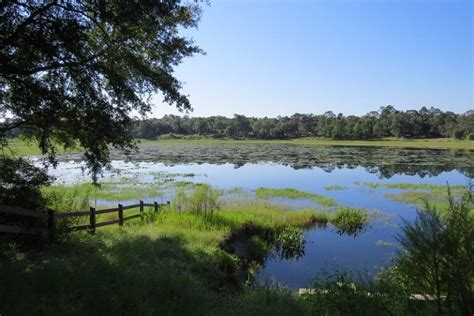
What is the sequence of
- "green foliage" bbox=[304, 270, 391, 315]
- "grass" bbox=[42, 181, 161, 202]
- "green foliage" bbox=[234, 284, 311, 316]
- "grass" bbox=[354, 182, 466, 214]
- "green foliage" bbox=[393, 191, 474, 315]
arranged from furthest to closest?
"grass" bbox=[42, 181, 161, 202], "grass" bbox=[354, 182, 466, 214], "green foliage" bbox=[234, 284, 311, 316], "green foliage" bbox=[304, 270, 391, 315], "green foliage" bbox=[393, 191, 474, 315]

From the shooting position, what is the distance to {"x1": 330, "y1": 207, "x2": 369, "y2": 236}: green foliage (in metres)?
19.4

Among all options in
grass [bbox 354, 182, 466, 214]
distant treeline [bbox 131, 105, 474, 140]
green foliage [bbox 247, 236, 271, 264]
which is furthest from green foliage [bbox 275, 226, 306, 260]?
distant treeline [bbox 131, 105, 474, 140]

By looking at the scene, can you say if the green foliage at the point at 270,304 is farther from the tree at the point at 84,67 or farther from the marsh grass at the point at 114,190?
the marsh grass at the point at 114,190

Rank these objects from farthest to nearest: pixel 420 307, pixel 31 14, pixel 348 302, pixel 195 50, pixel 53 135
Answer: pixel 195 50 < pixel 53 135 < pixel 31 14 < pixel 348 302 < pixel 420 307

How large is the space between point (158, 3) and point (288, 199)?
65.5ft

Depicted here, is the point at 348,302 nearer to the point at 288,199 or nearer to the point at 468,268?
the point at 468,268

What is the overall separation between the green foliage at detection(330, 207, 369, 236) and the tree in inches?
473

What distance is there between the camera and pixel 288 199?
88.9 feet

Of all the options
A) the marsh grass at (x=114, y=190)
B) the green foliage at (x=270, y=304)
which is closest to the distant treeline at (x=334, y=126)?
the marsh grass at (x=114, y=190)

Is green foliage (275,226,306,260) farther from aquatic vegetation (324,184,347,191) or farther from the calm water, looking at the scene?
aquatic vegetation (324,184,347,191)

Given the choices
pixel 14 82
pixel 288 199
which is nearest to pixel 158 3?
pixel 14 82

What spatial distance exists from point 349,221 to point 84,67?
606 inches

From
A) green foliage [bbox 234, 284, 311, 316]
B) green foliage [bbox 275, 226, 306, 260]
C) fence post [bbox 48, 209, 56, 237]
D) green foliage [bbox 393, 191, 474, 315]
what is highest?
green foliage [bbox 393, 191, 474, 315]

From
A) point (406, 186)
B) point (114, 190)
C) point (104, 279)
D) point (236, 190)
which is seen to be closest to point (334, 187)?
point (406, 186)
